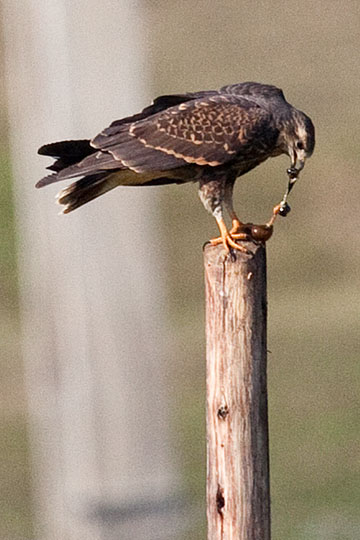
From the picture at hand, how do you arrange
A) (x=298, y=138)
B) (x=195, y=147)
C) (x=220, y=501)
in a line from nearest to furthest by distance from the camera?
(x=220, y=501) → (x=195, y=147) → (x=298, y=138)

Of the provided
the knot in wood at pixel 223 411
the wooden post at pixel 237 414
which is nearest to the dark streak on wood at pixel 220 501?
the wooden post at pixel 237 414

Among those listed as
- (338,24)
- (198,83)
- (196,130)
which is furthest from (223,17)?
(196,130)

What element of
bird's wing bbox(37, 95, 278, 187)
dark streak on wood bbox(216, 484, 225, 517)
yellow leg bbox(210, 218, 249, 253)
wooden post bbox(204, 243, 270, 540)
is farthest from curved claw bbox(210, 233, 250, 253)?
dark streak on wood bbox(216, 484, 225, 517)

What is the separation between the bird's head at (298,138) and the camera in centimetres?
599

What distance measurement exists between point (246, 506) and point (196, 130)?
1620mm

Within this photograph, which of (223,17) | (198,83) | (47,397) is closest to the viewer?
(47,397)

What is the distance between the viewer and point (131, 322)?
5.64 m

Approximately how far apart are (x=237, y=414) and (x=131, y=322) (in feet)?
2.88

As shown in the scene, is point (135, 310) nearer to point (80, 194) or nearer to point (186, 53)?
point (80, 194)

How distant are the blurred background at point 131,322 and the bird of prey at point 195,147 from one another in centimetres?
8

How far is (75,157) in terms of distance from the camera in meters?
5.62

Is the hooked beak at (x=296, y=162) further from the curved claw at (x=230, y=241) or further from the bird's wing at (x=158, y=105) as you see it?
the curved claw at (x=230, y=241)

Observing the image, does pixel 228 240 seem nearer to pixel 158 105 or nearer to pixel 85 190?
pixel 85 190

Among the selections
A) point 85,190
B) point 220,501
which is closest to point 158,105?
point 85,190
